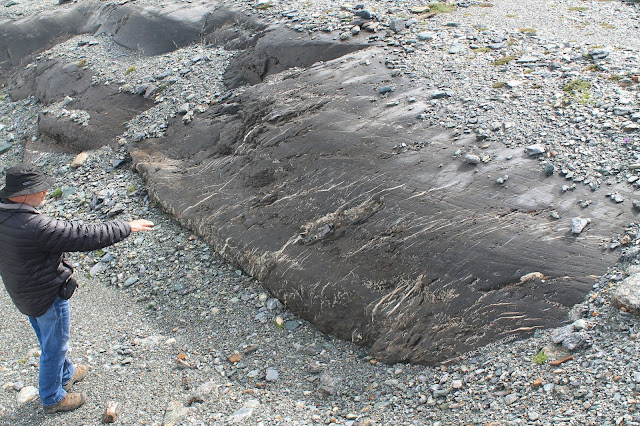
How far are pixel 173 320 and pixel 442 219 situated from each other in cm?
529

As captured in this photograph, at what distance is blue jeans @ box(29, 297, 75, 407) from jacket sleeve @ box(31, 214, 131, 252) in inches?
35.2

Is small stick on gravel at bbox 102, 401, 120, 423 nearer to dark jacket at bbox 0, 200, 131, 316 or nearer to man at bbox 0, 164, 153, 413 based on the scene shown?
man at bbox 0, 164, 153, 413

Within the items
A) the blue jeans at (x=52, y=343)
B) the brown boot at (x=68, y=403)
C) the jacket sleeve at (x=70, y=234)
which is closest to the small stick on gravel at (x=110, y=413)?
the brown boot at (x=68, y=403)

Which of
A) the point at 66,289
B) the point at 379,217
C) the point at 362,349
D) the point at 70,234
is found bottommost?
the point at 362,349

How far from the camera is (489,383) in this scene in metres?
7.43

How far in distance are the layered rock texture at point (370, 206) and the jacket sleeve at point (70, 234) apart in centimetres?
374

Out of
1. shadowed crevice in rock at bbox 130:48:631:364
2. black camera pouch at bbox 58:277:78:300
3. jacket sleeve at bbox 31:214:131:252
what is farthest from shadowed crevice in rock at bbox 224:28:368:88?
black camera pouch at bbox 58:277:78:300

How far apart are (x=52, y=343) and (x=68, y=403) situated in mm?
1120

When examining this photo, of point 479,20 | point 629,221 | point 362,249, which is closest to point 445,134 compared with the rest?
point 362,249

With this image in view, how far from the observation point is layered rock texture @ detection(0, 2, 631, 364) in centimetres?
831

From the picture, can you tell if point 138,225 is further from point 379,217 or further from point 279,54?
point 279,54

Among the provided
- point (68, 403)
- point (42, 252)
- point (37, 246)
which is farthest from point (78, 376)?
point (37, 246)

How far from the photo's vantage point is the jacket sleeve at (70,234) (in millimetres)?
6906

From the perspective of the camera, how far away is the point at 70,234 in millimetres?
7016
